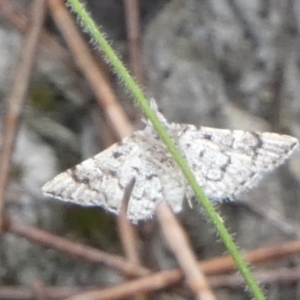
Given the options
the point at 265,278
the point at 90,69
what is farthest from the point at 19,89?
the point at 265,278

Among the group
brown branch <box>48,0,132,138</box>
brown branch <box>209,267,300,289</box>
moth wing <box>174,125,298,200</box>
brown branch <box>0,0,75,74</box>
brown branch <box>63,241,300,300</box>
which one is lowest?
brown branch <box>209,267,300,289</box>

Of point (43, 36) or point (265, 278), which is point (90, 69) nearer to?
point (43, 36)

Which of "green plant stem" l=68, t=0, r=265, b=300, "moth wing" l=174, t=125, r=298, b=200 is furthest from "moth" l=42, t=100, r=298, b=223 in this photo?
"green plant stem" l=68, t=0, r=265, b=300

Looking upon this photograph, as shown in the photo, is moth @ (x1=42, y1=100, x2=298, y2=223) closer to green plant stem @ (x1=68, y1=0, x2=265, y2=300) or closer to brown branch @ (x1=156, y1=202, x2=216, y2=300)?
brown branch @ (x1=156, y1=202, x2=216, y2=300)

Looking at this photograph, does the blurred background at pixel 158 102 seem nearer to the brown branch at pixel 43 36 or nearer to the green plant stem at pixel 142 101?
the brown branch at pixel 43 36

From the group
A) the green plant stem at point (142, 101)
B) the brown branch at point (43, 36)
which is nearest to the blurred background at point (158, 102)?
the brown branch at point (43, 36)

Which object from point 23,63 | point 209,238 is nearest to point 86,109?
point 23,63

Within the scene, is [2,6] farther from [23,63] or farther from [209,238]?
[209,238]
